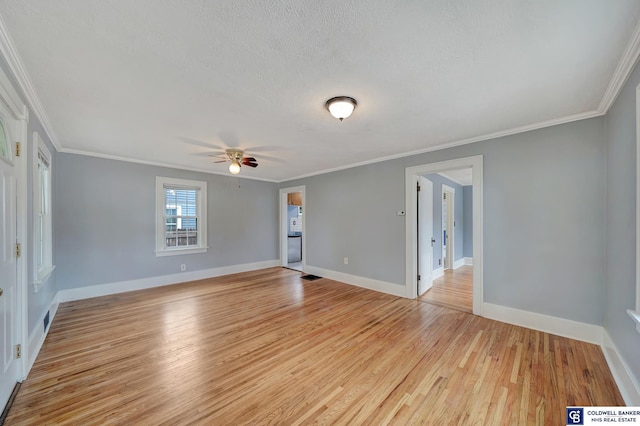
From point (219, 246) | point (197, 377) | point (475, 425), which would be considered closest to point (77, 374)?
point (197, 377)

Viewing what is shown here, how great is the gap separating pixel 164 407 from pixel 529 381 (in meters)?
2.78

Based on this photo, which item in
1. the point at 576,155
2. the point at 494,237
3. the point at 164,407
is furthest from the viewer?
the point at 494,237

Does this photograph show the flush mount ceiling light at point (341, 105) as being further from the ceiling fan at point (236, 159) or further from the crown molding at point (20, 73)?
the crown molding at point (20, 73)

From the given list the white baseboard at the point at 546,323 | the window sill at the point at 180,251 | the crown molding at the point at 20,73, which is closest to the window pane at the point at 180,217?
the window sill at the point at 180,251

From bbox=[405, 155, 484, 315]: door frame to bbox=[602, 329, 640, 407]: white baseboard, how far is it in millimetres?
1146

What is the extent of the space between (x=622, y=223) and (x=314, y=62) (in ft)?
9.17

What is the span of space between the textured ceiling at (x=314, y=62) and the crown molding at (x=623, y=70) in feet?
0.15

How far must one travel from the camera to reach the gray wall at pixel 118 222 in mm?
4031

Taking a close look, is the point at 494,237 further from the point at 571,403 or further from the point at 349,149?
the point at 349,149

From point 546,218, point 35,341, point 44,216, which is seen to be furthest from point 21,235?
point 546,218

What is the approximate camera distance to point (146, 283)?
4762mm

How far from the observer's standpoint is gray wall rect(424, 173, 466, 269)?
541 cm

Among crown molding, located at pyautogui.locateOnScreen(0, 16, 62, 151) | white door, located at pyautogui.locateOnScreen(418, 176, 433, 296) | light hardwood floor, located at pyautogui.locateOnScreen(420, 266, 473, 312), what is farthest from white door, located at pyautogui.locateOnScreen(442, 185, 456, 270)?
crown molding, located at pyautogui.locateOnScreen(0, 16, 62, 151)

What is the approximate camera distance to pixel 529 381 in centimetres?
203
